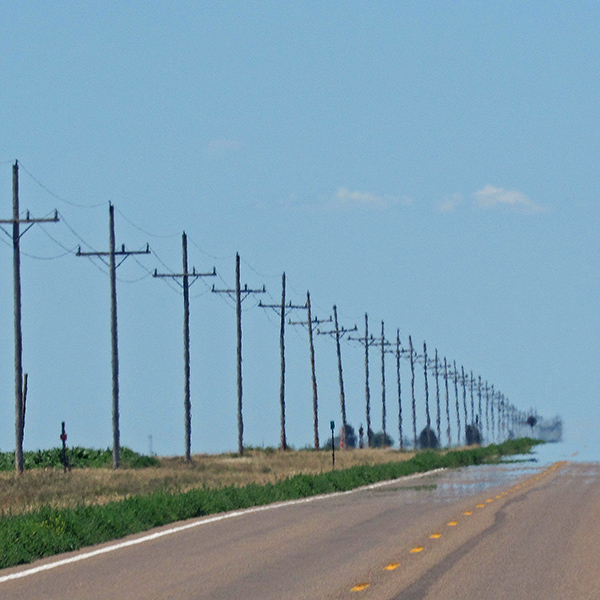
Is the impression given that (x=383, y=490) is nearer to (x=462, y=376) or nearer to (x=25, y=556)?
(x=25, y=556)

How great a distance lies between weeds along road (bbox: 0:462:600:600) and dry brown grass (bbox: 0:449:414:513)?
498 centimetres

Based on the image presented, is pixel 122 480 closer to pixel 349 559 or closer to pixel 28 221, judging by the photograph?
pixel 28 221

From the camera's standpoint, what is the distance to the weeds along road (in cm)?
1209

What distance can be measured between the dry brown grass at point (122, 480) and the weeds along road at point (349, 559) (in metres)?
4.98

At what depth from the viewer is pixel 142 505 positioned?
21594 millimetres

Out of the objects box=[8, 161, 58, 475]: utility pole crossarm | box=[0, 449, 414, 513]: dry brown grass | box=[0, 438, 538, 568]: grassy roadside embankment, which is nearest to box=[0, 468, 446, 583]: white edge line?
box=[0, 438, 538, 568]: grassy roadside embankment

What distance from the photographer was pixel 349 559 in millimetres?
14781

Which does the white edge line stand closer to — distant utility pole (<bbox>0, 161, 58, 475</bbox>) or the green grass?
distant utility pole (<bbox>0, 161, 58, 475</bbox>)

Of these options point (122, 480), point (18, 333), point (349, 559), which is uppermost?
point (18, 333)

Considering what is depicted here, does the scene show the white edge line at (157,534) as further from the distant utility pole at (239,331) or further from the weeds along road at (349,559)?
the distant utility pole at (239,331)

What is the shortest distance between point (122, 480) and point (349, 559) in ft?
86.6

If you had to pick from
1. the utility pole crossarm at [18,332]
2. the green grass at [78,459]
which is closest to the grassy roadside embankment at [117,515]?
the utility pole crossarm at [18,332]

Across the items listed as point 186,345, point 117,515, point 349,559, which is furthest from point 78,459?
point 349,559

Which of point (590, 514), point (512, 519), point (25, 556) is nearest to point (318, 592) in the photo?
point (25, 556)
